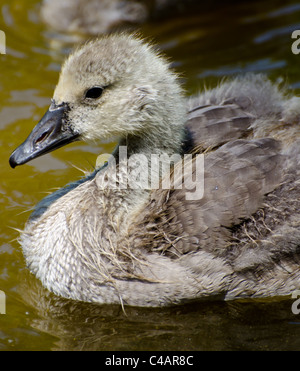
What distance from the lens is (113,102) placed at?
176 inches

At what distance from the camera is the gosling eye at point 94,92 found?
4.46m

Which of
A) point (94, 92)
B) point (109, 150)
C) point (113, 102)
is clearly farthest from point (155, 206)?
point (109, 150)

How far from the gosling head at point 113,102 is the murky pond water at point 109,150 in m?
1.08

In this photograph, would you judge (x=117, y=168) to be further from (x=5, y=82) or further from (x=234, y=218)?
(x=5, y=82)

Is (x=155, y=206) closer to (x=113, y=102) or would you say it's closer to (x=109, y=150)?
(x=113, y=102)

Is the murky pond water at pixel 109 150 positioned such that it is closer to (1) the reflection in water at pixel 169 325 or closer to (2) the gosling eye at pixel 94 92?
(1) the reflection in water at pixel 169 325

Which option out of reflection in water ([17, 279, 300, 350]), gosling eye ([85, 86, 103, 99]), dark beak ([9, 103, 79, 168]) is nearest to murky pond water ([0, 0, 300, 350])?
Answer: reflection in water ([17, 279, 300, 350])

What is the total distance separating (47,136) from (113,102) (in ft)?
1.70

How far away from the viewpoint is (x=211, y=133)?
483 cm

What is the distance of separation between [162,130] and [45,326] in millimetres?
1564

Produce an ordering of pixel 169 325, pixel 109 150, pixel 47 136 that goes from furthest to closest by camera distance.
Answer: pixel 109 150
pixel 47 136
pixel 169 325

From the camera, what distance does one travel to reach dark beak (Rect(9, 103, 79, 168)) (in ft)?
14.8

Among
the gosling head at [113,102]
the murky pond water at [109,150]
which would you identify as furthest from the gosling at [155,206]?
the murky pond water at [109,150]

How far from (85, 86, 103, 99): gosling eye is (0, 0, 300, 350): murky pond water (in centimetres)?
133
